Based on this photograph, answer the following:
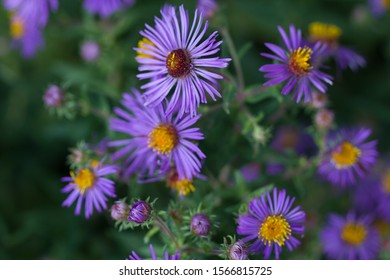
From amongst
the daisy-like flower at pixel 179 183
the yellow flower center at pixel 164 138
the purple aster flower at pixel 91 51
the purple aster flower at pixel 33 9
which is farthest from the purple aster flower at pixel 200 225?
the purple aster flower at pixel 33 9

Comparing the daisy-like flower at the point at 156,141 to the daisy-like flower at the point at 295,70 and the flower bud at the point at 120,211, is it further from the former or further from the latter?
the daisy-like flower at the point at 295,70

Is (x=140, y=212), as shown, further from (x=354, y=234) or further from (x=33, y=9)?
(x=33, y=9)

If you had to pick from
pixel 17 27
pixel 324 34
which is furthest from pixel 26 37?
pixel 324 34

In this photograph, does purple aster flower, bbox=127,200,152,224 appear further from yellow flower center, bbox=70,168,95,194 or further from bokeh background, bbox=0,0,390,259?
bokeh background, bbox=0,0,390,259

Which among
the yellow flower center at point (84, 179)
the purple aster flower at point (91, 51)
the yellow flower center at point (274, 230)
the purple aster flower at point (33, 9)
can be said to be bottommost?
the yellow flower center at point (274, 230)

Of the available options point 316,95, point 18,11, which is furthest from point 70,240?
point 316,95

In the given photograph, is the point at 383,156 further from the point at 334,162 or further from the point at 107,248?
the point at 107,248

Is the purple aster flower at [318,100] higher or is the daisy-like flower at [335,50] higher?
the daisy-like flower at [335,50]

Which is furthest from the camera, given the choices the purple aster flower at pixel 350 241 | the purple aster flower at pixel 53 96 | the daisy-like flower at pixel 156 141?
the purple aster flower at pixel 350 241
